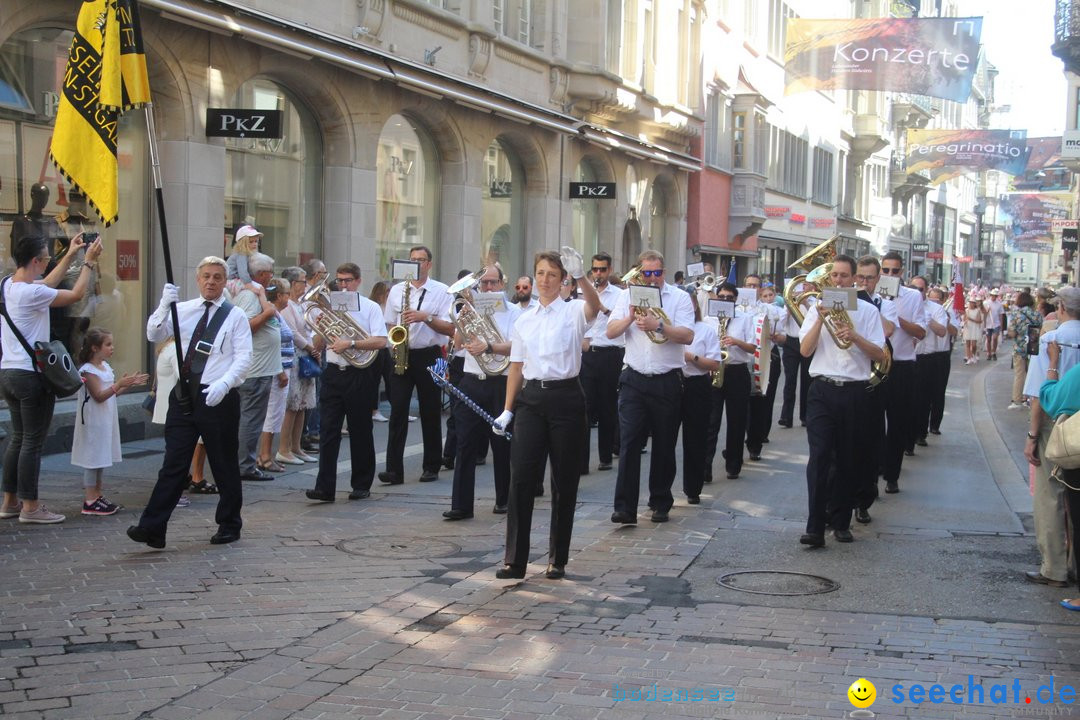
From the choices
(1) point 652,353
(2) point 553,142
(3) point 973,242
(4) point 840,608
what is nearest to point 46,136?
(1) point 652,353

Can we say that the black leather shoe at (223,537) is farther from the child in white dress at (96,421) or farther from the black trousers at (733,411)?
the black trousers at (733,411)

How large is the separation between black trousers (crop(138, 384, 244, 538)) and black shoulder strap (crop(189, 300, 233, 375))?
5.5 inches

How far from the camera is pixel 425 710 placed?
528cm

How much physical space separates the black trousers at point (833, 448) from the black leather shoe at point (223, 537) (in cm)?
387

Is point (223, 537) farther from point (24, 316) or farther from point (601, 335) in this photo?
point (601, 335)

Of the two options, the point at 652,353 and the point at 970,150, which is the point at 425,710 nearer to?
the point at 652,353

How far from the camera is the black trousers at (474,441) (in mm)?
9672

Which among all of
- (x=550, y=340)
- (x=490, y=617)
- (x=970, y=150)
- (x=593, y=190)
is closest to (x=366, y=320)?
(x=550, y=340)

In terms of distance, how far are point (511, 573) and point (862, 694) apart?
267cm

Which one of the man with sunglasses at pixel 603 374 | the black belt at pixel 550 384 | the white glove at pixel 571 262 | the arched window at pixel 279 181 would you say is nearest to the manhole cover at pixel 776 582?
the black belt at pixel 550 384

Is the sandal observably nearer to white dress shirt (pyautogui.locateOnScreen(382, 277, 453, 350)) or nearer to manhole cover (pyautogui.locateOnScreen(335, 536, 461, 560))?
white dress shirt (pyautogui.locateOnScreen(382, 277, 453, 350))

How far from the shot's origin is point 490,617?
6.77m

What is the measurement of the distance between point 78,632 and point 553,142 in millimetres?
20535

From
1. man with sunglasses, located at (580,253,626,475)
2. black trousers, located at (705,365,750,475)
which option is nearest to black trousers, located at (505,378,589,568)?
black trousers, located at (705,365,750,475)
